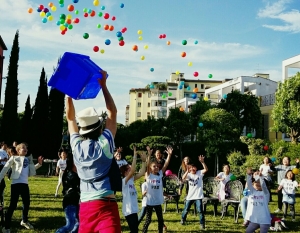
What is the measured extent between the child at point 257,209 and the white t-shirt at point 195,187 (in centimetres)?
177

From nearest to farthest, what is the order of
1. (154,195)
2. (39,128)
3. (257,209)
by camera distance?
(257,209) → (154,195) → (39,128)

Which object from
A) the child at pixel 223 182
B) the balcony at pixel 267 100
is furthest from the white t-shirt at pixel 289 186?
the balcony at pixel 267 100

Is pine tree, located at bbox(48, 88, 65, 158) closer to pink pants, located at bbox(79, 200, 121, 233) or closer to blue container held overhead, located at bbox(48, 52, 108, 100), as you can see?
blue container held overhead, located at bbox(48, 52, 108, 100)

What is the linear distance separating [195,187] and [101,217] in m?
6.10

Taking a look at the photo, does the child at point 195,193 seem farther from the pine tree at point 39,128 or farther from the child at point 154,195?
the pine tree at point 39,128

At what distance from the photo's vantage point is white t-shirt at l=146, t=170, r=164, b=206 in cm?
809

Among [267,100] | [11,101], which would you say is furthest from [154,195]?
[267,100]

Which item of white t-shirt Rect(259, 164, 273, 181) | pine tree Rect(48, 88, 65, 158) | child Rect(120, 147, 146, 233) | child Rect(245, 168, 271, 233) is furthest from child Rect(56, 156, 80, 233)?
pine tree Rect(48, 88, 65, 158)

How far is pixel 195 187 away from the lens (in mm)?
9758

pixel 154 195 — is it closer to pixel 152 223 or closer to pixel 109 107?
pixel 152 223

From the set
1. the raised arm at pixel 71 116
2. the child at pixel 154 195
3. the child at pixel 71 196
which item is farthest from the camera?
the child at pixel 154 195

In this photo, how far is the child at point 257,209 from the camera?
24.9 feet

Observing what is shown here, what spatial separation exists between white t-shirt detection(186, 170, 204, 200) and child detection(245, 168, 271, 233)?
5.80 feet

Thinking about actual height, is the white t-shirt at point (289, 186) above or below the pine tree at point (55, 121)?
below
